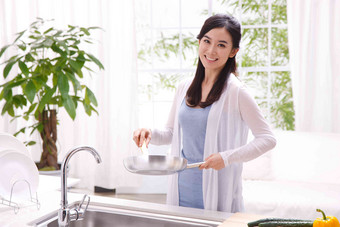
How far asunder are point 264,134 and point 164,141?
530 mm

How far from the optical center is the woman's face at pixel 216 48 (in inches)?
78.4

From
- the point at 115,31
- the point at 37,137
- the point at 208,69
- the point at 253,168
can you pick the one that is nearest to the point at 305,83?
the point at 253,168

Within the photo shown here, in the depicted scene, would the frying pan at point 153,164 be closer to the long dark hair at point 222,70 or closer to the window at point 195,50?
the long dark hair at point 222,70

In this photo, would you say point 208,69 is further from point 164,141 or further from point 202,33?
point 164,141

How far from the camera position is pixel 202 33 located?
6.74ft

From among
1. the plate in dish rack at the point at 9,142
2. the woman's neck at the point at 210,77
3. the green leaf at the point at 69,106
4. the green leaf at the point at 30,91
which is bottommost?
the plate in dish rack at the point at 9,142

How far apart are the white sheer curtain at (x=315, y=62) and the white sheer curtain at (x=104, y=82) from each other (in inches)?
62.9

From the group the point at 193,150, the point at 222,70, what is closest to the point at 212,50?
the point at 222,70

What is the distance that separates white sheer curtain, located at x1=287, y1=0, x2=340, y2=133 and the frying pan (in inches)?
105

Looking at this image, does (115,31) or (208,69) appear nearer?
(208,69)

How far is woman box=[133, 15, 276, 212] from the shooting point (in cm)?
196

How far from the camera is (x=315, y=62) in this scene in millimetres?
4078

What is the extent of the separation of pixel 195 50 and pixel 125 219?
10.4 ft

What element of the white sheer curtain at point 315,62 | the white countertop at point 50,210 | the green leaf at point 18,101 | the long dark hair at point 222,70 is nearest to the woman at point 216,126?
the long dark hair at point 222,70
